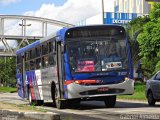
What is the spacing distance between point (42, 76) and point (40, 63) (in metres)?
0.67

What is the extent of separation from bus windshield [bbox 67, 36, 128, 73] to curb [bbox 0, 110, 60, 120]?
5.10 m

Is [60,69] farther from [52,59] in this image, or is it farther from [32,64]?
[32,64]

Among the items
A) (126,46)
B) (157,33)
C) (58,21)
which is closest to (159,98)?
(126,46)

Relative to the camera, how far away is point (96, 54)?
1881 cm

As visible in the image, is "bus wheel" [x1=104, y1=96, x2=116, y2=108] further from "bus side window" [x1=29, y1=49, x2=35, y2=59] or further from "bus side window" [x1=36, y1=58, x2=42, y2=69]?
"bus side window" [x1=29, y1=49, x2=35, y2=59]

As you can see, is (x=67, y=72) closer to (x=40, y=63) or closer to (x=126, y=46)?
(x=126, y=46)

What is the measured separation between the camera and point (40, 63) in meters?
22.9

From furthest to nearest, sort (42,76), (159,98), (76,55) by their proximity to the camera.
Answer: (42,76), (159,98), (76,55)

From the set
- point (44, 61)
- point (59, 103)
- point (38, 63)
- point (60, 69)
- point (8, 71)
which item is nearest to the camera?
point (60, 69)

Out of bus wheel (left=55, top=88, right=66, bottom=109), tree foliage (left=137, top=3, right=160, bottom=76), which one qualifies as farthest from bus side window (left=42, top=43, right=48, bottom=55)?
tree foliage (left=137, top=3, right=160, bottom=76)

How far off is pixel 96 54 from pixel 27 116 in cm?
653

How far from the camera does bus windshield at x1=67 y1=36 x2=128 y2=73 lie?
18.7 m

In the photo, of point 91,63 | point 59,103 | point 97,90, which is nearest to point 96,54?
point 91,63

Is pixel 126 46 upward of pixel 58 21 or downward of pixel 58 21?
downward
